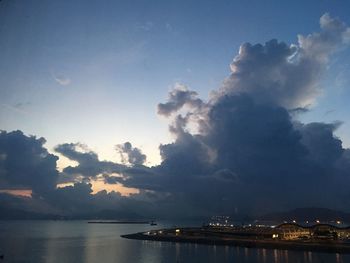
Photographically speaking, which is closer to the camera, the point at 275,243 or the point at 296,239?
the point at 275,243

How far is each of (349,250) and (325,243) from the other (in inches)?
271

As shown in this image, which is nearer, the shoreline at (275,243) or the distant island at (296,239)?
the shoreline at (275,243)

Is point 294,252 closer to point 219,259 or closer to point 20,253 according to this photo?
point 219,259

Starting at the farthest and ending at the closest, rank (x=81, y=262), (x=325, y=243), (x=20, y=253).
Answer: (x=20, y=253) → (x=325, y=243) → (x=81, y=262)

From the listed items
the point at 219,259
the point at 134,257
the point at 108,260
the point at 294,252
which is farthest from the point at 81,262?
the point at 294,252

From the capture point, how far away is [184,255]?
6481 centimetres

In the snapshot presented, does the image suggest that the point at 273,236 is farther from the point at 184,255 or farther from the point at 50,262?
the point at 50,262

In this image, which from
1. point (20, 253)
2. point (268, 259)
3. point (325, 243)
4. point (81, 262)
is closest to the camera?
point (268, 259)

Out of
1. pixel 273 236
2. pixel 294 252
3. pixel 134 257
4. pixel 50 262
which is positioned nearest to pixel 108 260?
pixel 134 257

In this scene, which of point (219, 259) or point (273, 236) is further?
point (273, 236)

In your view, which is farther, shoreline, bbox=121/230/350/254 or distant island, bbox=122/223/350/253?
distant island, bbox=122/223/350/253

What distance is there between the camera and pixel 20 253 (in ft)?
236

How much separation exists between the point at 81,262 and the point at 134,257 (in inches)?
A: 394

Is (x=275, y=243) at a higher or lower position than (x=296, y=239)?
lower
